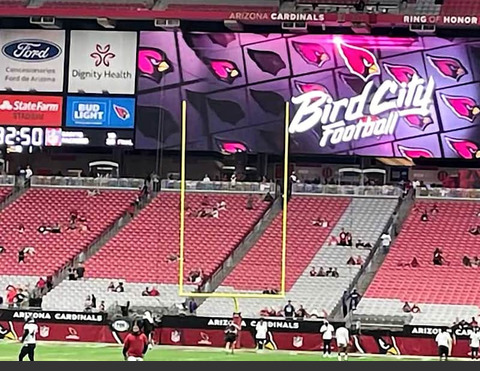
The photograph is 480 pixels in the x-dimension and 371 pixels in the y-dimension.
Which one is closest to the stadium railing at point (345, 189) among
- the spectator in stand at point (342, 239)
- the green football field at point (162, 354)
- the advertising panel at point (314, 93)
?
the advertising panel at point (314, 93)

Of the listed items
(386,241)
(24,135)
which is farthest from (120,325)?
(24,135)

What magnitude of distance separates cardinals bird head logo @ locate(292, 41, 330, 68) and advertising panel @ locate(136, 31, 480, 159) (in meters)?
0.03

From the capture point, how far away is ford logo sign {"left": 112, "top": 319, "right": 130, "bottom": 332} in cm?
2802

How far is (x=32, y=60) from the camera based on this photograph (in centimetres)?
3788

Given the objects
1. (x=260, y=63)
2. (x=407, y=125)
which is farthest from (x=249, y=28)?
(x=407, y=125)

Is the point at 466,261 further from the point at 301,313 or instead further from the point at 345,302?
the point at 301,313

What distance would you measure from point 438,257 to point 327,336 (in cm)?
853

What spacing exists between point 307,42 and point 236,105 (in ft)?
8.66

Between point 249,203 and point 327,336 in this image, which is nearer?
point 327,336

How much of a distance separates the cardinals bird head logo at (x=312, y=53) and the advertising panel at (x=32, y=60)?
6.73m

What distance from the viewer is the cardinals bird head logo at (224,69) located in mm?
37344

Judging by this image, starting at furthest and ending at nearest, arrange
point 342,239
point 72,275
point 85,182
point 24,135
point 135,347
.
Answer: point 85,182 < point 24,135 < point 342,239 < point 72,275 < point 135,347

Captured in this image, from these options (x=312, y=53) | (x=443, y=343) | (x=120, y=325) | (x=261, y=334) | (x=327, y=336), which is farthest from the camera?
(x=312, y=53)

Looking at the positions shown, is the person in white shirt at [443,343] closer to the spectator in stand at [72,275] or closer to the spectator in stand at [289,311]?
the spectator in stand at [289,311]
